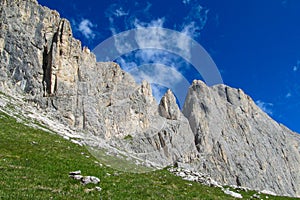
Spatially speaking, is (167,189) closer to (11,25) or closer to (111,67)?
(11,25)

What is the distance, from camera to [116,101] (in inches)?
5012

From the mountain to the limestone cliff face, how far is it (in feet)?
1.08

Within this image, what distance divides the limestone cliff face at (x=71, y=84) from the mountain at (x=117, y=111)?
0.33 m

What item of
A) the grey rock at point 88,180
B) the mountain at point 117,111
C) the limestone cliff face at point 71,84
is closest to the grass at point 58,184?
the grey rock at point 88,180

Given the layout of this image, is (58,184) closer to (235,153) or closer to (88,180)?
(88,180)

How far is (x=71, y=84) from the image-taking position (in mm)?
105062

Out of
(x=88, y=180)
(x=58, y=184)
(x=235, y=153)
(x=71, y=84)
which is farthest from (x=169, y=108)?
(x=58, y=184)

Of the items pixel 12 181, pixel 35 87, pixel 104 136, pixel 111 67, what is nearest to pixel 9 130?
pixel 12 181

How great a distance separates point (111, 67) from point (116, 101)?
63.0 feet

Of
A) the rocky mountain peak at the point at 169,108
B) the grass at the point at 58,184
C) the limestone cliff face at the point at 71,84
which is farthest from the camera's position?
the rocky mountain peak at the point at 169,108

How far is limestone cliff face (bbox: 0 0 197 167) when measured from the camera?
309 feet

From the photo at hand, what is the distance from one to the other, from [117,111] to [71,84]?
82.5 ft

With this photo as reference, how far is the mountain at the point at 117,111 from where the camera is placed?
9388 centimetres

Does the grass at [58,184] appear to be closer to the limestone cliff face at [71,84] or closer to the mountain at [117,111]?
the mountain at [117,111]
